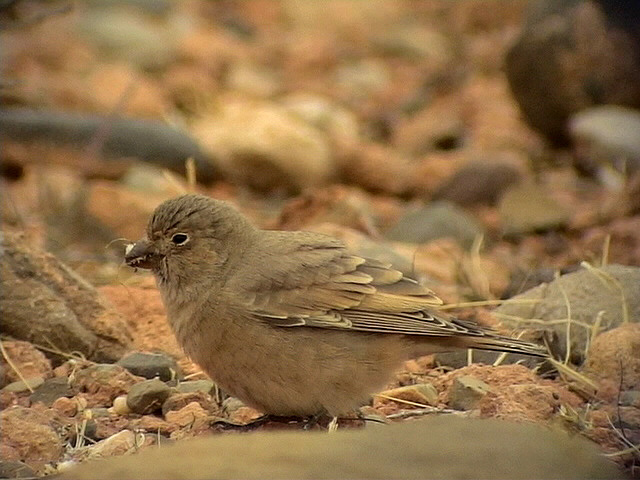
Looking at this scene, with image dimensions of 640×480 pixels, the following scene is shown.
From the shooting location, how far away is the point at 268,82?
14617 millimetres

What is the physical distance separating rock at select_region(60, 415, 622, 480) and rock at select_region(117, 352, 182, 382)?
78.7 inches

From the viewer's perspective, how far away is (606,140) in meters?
11.2

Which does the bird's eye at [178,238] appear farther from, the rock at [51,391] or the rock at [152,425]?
the rock at [51,391]

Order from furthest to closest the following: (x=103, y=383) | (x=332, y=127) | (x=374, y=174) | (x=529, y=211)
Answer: (x=332, y=127)
(x=374, y=174)
(x=529, y=211)
(x=103, y=383)

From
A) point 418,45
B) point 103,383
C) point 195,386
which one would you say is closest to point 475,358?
point 195,386

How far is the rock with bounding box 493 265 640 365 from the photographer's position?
6.14 m

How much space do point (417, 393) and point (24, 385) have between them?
1.74 m

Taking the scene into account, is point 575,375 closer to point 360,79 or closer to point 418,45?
point 360,79

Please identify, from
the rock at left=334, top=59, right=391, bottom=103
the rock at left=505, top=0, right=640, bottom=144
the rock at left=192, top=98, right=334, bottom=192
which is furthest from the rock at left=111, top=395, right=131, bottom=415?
the rock at left=334, top=59, right=391, bottom=103

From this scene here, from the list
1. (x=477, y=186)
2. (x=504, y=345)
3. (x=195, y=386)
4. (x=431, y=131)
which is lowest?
(x=477, y=186)

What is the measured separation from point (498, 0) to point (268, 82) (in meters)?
3.89

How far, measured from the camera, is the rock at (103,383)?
223 inches

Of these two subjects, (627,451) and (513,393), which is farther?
(513,393)

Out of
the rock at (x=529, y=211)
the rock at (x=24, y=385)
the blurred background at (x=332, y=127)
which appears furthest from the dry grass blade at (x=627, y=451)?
the rock at (x=529, y=211)
